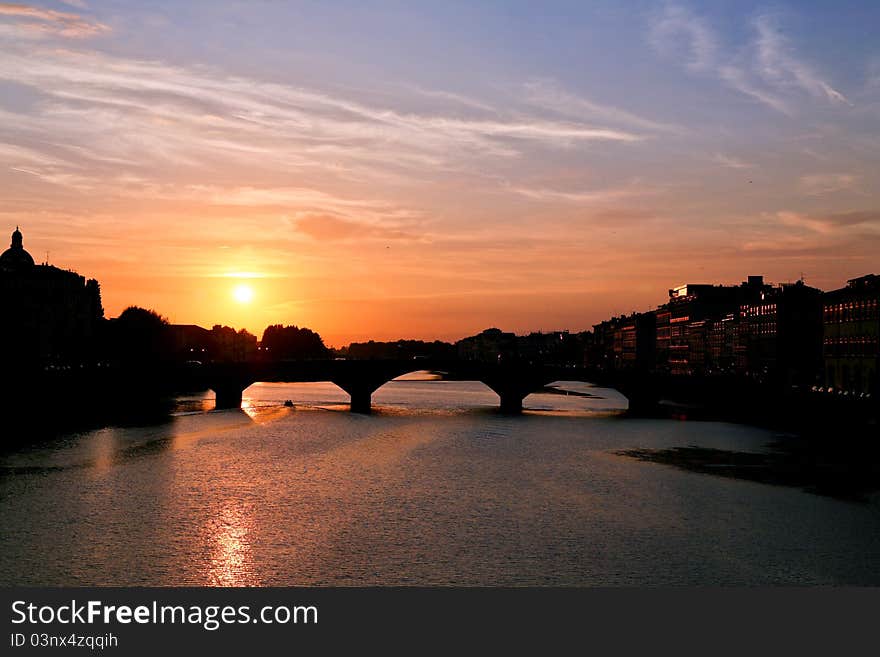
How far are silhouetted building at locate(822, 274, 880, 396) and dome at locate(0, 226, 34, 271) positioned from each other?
94680 mm

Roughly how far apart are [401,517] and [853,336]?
210ft

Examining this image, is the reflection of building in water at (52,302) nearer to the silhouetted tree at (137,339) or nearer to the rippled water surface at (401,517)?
the silhouetted tree at (137,339)

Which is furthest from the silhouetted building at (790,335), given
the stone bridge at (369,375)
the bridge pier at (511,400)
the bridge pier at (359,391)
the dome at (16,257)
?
the dome at (16,257)

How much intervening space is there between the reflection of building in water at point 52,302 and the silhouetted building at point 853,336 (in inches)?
3097

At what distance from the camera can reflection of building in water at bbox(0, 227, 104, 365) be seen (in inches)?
4614

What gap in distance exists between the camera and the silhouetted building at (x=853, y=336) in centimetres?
A: 8370

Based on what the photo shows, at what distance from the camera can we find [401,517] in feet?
122

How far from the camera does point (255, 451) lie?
191ft

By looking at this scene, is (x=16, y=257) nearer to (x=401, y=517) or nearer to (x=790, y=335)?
(x=790, y=335)

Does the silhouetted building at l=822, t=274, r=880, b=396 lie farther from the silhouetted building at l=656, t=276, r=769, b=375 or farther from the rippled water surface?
the silhouetted building at l=656, t=276, r=769, b=375

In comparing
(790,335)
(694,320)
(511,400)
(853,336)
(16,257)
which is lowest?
(511,400)

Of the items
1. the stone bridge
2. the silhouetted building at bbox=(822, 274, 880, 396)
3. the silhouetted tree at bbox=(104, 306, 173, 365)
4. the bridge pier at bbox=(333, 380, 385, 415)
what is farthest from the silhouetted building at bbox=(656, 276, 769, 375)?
the silhouetted tree at bbox=(104, 306, 173, 365)

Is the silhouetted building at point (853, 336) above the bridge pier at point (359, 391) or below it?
above

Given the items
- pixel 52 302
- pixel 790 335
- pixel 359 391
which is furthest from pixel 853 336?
pixel 52 302
